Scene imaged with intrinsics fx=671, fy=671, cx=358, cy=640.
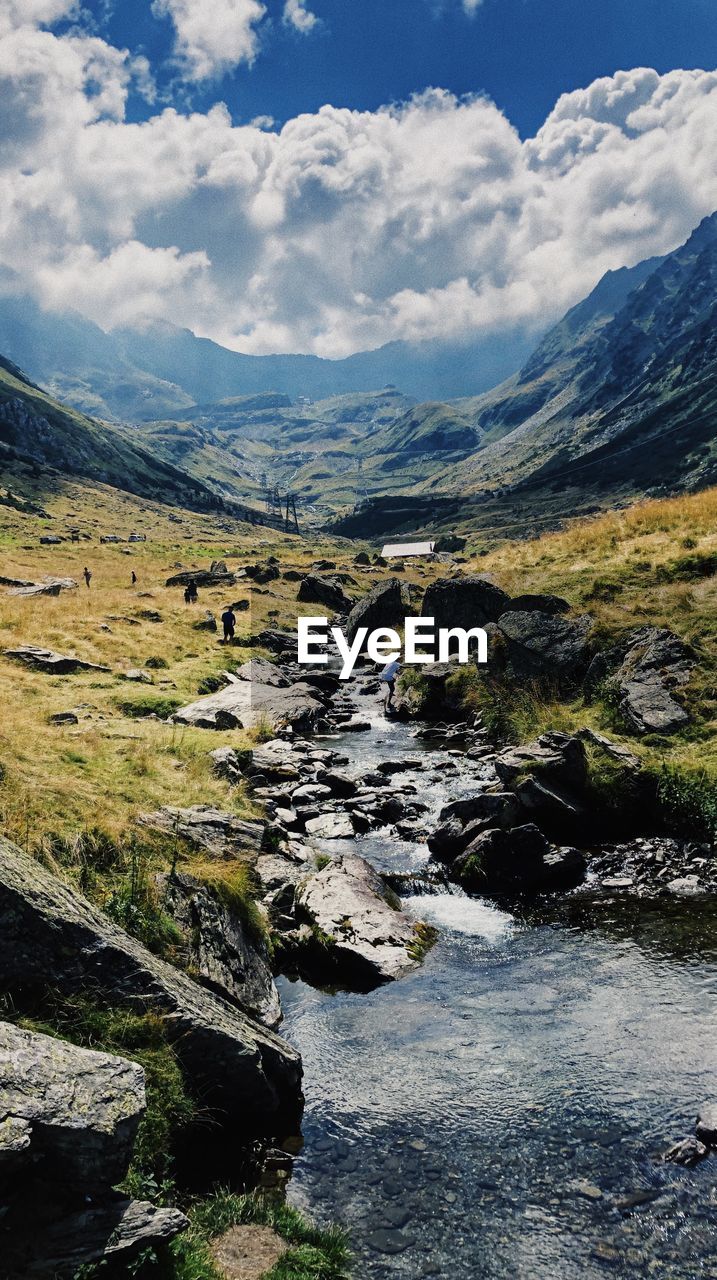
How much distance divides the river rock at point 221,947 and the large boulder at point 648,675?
16.3 meters

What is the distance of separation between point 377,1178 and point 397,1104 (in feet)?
4.53

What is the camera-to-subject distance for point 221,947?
40.9 feet

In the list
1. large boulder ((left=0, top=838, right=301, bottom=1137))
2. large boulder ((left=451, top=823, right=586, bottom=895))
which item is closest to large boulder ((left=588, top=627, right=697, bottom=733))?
large boulder ((left=451, top=823, right=586, bottom=895))

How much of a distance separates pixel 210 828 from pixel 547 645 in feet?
67.3

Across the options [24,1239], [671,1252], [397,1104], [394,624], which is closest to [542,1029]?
[397,1104]

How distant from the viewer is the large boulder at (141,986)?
8773mm

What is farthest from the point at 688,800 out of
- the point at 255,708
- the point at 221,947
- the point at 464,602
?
the point at 464,602

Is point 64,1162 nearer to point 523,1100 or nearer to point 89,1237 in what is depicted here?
point 89,1237

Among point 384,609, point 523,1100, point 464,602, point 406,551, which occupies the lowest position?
point 523,1100

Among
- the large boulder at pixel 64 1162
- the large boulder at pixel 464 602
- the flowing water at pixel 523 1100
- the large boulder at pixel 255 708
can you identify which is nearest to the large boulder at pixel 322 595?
the large boulder at pixel 464 602

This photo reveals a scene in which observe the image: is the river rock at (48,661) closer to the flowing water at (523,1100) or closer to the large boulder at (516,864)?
the large boulder at (516,864)

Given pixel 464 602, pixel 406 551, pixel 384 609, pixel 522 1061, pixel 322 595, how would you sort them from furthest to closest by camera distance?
pixel 406 551 → pixel 322 595 → pixel 384 609 → pixel 464 602 → pixel 522 1061

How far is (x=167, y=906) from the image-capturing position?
39.7 ft

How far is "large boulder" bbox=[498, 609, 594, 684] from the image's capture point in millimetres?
30156
